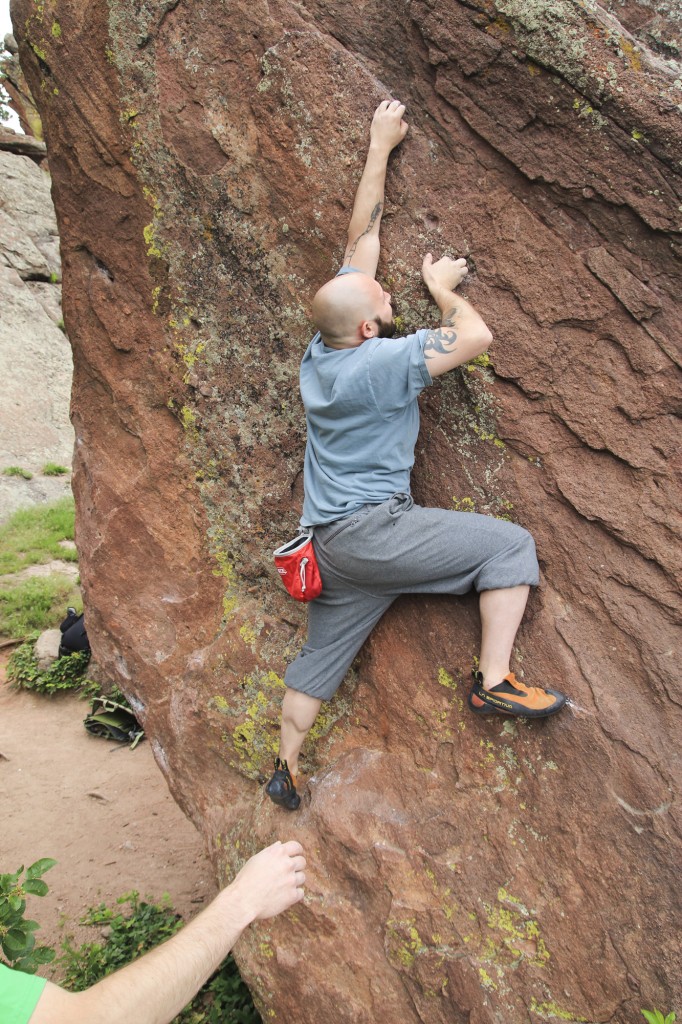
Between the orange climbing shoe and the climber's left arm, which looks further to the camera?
the climber's left arm

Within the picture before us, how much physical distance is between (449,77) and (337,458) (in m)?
1.44

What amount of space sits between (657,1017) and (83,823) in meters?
4.09

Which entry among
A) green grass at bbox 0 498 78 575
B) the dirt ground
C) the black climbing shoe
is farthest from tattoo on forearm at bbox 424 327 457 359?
green grass at bbox 0 498 78 575

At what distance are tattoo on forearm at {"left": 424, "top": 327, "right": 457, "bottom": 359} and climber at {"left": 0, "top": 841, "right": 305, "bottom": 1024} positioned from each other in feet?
5.17

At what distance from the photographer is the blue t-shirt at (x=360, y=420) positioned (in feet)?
8.61

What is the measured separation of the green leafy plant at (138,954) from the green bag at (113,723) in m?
1.97

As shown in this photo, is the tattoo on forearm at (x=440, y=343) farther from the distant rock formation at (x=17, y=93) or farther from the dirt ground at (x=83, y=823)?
the distant rock formation at (x=17, y=93)

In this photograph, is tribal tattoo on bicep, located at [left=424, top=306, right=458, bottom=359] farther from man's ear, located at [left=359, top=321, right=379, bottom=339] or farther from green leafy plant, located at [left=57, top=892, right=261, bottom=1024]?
green leafy plant, located at [left=57, top=892, right=261, bottom=1024]

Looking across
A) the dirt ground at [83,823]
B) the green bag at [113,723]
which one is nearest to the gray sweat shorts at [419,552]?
the dirt ground at [83,823]

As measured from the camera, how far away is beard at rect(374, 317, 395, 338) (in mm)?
2833

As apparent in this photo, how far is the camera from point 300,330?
3229mm

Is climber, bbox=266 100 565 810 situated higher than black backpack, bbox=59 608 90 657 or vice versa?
climber, bbox=266 100 565 810

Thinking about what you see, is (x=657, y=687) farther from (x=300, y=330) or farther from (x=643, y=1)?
(x=643, y=1)

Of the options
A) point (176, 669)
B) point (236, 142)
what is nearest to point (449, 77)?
point (236, 142)
